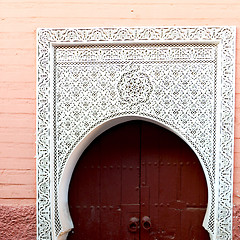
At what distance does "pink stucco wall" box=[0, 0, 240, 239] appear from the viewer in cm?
228

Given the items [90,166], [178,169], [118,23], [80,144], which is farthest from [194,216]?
[118,23]

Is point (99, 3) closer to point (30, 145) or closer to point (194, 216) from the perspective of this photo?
point (30, 145)

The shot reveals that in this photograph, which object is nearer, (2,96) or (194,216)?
(2,96)

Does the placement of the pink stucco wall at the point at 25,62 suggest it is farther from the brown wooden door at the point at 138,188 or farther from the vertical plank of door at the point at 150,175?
the vertical plank of door at the point at 150,175

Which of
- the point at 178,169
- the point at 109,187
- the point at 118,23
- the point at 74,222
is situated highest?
the point at 118,23

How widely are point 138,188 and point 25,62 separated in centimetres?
131

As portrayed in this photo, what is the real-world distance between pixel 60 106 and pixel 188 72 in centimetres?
96

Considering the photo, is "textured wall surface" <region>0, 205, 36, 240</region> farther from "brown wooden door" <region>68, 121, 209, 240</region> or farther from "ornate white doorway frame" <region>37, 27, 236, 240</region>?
"brown wooden door" <region>68, 121, 209, 240</region>

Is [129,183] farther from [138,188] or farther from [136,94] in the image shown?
[136,94]

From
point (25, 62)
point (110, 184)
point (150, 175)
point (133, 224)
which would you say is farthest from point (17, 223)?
point (25, 62)

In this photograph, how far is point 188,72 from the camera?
7.41 feet

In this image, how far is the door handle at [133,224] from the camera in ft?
8.27

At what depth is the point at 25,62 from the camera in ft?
7.61

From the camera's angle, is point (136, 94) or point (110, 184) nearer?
point (136, 94)
